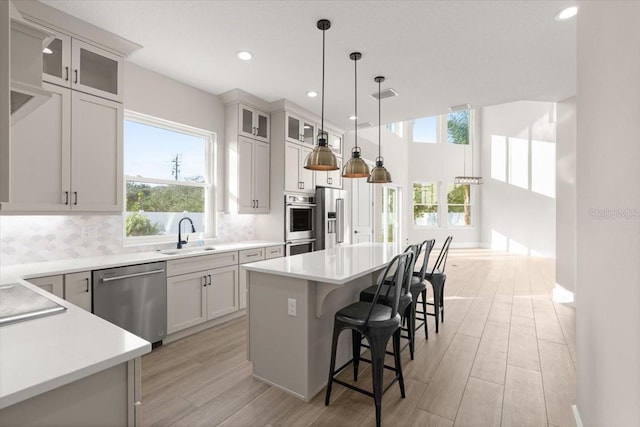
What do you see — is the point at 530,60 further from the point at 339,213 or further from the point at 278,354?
the point at 278,354

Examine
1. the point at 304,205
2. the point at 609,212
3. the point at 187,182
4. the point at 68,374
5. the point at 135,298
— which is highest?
the point at 187,182

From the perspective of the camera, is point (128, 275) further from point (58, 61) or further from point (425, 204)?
point (425, 204)

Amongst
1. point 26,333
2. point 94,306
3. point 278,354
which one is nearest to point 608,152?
point 278,354

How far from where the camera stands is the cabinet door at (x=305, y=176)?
4879 mm

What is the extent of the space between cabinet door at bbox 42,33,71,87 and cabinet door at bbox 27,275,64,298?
156 cm

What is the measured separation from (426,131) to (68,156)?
407 inches

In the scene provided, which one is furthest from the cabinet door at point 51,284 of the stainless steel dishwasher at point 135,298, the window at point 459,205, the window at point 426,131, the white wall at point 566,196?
the window at point 459,205

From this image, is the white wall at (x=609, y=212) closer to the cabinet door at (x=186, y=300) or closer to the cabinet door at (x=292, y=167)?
the cabinet door at (x=186, y=300)

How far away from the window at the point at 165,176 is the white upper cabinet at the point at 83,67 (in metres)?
0.54

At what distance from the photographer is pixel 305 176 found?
16.3 ft

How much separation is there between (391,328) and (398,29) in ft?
8.14

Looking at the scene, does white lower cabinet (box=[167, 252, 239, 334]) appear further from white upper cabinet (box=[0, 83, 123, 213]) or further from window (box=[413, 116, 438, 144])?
window (box=[413, 116, 438, 144])

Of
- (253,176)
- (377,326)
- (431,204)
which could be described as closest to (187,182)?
(253,176)

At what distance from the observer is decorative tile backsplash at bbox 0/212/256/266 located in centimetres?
257
